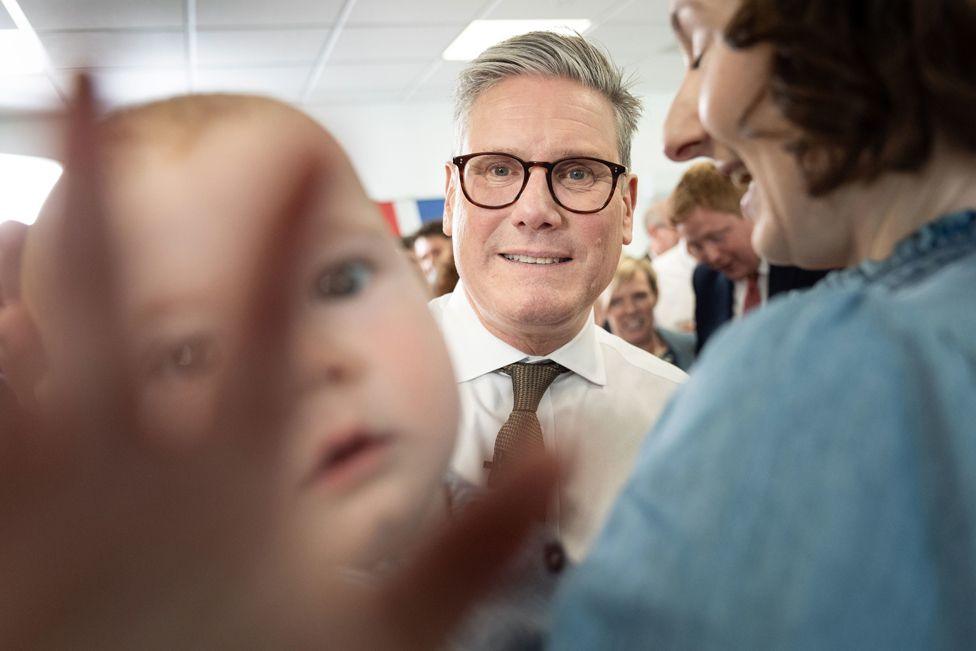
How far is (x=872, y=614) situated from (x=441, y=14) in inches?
187

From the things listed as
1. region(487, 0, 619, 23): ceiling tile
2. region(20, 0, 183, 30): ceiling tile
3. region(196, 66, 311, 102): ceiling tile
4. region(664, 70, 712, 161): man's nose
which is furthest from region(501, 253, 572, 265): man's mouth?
region(196, 66, 311, 102): ceiling tile

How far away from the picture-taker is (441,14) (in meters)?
4.73

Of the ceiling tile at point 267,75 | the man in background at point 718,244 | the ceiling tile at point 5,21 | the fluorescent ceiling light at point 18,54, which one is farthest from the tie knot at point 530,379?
the ceiling tile at point 267,75

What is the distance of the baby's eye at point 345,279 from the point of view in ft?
1.09

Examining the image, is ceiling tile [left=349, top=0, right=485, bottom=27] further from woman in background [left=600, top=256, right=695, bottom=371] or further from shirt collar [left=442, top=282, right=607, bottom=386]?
shirt collar [left=442, top=282, right=607, bottom=386]

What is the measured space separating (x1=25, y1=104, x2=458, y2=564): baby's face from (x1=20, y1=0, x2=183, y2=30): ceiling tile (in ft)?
12.3

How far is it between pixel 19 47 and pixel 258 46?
→ 1230mm

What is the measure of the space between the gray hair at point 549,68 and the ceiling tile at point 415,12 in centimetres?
354

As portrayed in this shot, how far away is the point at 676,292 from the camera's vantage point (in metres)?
4.46

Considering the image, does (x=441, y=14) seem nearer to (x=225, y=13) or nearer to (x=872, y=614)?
(x=225, y=13)

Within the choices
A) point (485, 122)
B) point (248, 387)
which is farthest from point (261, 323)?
point (485, 122)

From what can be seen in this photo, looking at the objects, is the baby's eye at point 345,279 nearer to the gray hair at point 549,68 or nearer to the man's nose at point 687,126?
the man's nose at point 687,126

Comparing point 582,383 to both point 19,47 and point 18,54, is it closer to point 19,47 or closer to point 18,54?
point 19,47

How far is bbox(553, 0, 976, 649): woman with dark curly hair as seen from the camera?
0.37 metres
